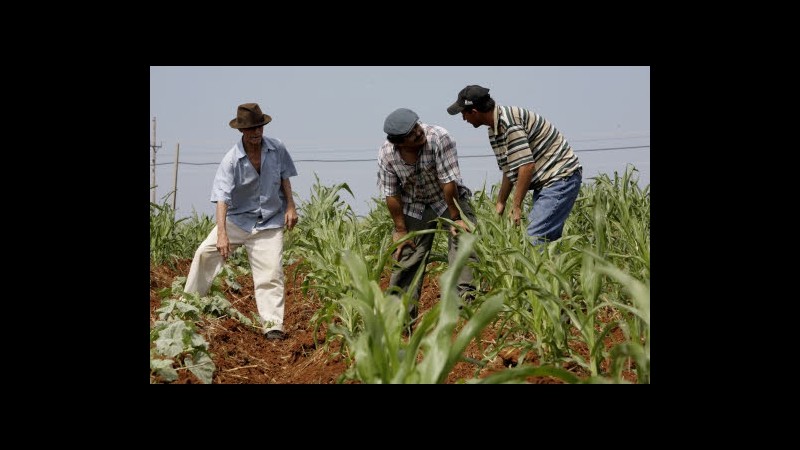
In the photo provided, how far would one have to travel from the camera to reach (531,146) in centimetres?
464

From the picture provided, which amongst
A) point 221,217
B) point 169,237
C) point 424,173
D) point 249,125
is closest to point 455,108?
point 424,173

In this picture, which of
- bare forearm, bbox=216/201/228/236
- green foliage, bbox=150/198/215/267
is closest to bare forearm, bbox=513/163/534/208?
bare forearm, bbox=216/201/228/236

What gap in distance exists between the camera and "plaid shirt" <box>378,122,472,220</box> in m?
4.40

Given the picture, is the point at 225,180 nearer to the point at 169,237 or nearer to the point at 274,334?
the point at 274,334

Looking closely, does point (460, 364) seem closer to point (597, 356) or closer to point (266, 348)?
point (597, 356)

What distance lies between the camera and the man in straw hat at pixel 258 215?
189 inches

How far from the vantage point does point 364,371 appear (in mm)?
1928

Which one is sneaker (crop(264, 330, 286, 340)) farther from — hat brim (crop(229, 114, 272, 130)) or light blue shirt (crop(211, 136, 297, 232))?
hat brim (crop(229, 114, 272, 130))

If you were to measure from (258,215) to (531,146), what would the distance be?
6.06 ft

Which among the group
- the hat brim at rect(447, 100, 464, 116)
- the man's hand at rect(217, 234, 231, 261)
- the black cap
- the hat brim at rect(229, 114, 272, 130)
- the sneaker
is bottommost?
the sneaker

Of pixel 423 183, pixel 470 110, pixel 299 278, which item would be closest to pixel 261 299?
pixel 423 183

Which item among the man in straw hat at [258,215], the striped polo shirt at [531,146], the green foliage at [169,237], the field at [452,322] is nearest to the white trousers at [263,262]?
the man in straw hat at [258,215]

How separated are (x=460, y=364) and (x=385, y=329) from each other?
140cm

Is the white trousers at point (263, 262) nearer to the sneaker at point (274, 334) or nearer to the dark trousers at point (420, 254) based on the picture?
the sneaker at point (274, 334)
